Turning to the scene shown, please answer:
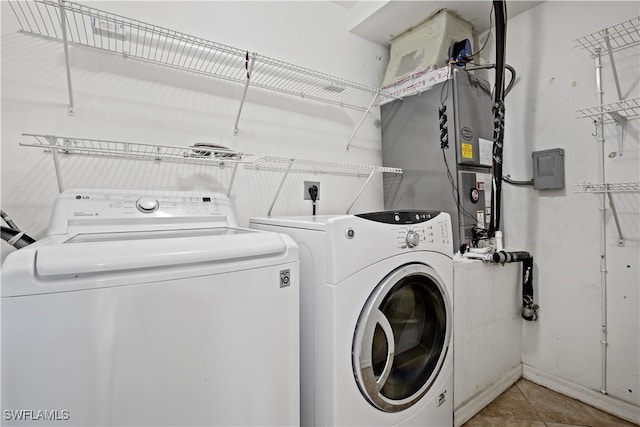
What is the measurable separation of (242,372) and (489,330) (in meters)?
1.48

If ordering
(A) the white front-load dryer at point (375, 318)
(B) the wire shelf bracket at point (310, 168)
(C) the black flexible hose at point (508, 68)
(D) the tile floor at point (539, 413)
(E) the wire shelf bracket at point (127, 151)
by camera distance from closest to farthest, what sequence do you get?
(A) the white front-load dryer at point (375, 318) → (E) the wire shelf bracket at point (127, 151) → (D) the tile floor at point (539, 413) → (B) the wire shelf bracket at point (310, 168) → (C) the black flexible hose at point (508, 68)

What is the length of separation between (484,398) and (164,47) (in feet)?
8.47

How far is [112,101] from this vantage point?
1363mm

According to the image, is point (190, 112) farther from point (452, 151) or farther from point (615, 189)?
point (615, 189)

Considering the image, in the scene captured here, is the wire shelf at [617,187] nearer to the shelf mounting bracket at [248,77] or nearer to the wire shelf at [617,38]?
the wire shelf at [617,38]

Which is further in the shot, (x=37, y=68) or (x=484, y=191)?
(x=484, y=191)

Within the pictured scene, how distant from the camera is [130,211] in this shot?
119cm

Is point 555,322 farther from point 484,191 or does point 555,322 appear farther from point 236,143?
point 236,143

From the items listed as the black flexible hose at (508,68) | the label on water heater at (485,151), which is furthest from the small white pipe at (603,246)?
the label on water heater at (485,151)

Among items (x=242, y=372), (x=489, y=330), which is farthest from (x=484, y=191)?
(x=242, y=372)

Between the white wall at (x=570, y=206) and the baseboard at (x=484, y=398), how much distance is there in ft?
0.57

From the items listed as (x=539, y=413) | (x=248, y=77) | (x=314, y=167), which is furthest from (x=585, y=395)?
(x=248, y=77)
